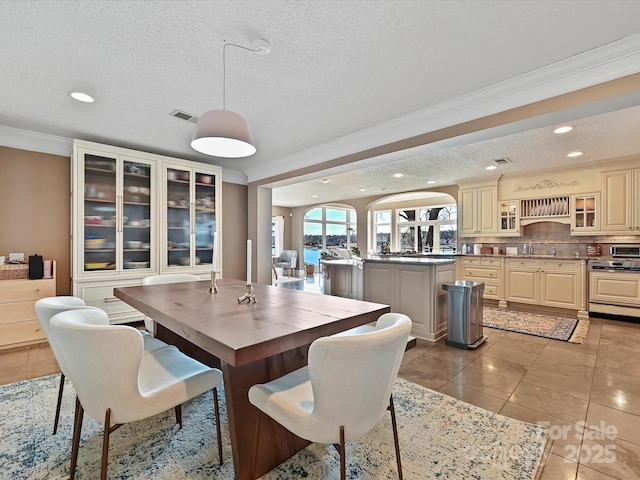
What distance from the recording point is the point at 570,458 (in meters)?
1.63

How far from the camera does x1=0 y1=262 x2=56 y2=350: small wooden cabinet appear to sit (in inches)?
124

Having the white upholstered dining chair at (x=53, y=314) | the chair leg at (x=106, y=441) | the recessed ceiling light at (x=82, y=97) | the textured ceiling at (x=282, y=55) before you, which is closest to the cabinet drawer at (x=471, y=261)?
the textured ceiling at (x=282, y=55)

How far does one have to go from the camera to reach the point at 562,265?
4840 mm

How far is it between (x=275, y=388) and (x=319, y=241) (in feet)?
34.5

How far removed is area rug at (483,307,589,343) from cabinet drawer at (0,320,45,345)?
18.4 ft

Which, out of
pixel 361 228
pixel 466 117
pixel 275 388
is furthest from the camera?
pixel 361 228

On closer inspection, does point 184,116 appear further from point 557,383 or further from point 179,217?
point 557,383

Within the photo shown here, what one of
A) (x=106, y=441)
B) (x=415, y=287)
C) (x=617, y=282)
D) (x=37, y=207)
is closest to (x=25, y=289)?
(x=37, y=207)

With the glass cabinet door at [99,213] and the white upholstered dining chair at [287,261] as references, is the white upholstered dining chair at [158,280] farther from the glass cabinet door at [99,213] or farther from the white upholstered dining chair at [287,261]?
the white upholstered dining chair at [287,261]

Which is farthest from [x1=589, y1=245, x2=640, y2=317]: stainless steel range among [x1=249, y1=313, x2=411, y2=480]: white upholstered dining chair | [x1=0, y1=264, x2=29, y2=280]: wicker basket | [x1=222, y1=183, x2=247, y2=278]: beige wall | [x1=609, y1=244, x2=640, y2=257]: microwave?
[x1=0, y1=264, x2=29, y2=280]: wicker basket

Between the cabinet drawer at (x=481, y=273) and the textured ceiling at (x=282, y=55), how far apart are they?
3090mm

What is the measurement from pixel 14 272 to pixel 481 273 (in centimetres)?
690

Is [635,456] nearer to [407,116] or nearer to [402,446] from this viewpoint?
[402,446]

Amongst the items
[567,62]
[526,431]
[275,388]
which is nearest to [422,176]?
[567,62]
